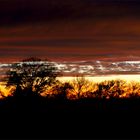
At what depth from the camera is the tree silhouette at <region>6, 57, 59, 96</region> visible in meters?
84.9

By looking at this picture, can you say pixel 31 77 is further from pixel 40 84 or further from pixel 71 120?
pixel 71 120

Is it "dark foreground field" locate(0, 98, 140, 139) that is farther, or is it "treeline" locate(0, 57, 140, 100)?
"treeline" locate(0, 57, 140, 100)

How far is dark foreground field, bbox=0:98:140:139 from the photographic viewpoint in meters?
53.7

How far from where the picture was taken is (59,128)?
5594cm

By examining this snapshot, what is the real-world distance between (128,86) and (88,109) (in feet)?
94.4

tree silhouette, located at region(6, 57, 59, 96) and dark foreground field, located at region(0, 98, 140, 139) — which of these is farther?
tree silhouette, located at region(6, 57, 59, 96)

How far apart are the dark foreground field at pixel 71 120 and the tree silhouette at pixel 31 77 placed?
11.5 m

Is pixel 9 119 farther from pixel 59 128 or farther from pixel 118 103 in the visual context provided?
pixel 118 103

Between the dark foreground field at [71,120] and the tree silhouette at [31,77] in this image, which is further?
the tree silhouette at [31,77]

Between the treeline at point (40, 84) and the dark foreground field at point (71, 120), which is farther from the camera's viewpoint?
the treeline at point (40, 84)

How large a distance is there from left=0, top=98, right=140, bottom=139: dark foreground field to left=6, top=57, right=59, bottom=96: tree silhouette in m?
11.5

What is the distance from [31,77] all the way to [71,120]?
2690 cm

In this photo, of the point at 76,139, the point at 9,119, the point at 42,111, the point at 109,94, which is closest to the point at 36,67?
the point at 109,94

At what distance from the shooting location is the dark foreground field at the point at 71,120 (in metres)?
53.7
